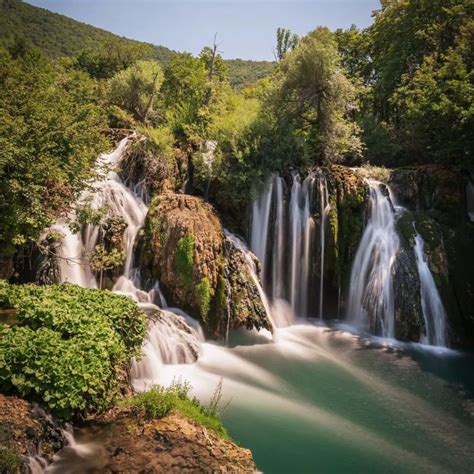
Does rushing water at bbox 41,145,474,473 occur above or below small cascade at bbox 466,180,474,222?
below

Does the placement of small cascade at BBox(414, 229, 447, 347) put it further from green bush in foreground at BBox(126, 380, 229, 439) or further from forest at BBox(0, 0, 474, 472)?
green bush in foreground at BBox(126, 380, 229, 439)

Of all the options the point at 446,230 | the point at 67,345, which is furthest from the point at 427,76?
the point at 67,345

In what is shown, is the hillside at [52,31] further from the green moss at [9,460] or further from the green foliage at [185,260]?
the green moss at [9,460]

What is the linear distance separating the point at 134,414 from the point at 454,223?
15.2m

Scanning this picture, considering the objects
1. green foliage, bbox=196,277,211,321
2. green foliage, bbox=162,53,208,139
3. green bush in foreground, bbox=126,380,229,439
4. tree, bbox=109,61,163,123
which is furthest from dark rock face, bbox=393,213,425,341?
tree, bbox=109,61,163,123

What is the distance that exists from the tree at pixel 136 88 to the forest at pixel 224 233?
0.36ft

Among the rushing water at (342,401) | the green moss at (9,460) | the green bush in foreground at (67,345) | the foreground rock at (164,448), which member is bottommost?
the rushing water at (342,401)

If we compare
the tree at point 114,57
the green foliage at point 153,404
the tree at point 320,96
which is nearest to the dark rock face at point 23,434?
the green foliage at point 153,404

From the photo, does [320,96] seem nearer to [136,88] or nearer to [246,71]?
[136,88]

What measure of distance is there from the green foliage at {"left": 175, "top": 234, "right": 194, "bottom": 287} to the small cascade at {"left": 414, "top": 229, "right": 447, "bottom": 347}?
343 inches

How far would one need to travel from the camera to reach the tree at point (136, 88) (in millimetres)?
22375

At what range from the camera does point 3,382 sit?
594 centimetres

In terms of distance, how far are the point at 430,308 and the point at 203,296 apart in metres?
8.53

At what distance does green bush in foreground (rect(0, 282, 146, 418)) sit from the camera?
5973 millimetres
